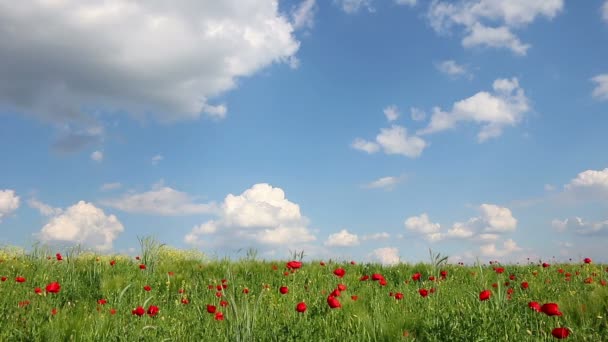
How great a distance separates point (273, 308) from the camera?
21.5 ft

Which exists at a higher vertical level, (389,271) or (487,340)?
(389,271)

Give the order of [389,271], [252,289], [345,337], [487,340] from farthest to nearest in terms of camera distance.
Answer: [389,271] < [252,289] < [345,337] < [487,340]

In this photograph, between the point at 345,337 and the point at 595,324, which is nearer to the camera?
the point at 345,337

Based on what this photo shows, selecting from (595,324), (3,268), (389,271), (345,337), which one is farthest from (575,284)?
(3,268)

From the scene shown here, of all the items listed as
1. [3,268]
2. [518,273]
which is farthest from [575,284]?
[3,268]

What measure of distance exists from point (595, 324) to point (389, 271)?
5060mm

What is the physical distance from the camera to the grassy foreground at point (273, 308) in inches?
190

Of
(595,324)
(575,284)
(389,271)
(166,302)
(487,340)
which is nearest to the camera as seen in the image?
(487,340)

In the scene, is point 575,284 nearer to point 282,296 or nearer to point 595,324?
point 595,324

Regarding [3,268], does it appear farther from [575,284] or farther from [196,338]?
[575,284]

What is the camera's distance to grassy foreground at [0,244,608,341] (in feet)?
15.8

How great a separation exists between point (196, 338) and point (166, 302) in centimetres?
231

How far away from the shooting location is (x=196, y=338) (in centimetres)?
517

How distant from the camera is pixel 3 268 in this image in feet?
31.8
